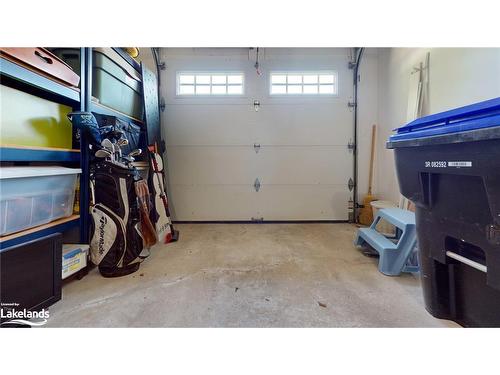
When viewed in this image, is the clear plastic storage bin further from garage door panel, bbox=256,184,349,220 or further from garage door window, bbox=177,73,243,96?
garage door panel, bbox=256,184,349,220

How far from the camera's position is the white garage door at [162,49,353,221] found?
3197mm

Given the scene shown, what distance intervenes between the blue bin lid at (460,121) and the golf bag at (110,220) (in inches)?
73.4

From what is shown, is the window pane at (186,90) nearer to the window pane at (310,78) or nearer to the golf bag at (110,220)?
the window pane at (310,78)

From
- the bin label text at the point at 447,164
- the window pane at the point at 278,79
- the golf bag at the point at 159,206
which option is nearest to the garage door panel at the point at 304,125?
the window pane at the point at 278,79

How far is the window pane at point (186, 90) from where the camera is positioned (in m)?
3.23

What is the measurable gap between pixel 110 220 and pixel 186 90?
2.32 meters

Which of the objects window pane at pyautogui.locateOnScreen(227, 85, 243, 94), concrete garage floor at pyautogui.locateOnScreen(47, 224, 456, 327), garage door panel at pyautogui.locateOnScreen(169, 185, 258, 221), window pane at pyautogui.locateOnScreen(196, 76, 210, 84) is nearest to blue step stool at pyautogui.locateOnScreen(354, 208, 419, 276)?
concrete garage floor at pyautogui.locateOnScreen(47, 224, 456, 327)

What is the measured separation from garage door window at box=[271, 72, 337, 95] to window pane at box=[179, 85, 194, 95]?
47.5 inches

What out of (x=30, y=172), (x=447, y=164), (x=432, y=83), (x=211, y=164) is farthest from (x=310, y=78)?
(x=30, y=172)

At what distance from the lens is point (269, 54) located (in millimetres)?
3180

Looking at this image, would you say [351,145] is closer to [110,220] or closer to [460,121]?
[460,121]
